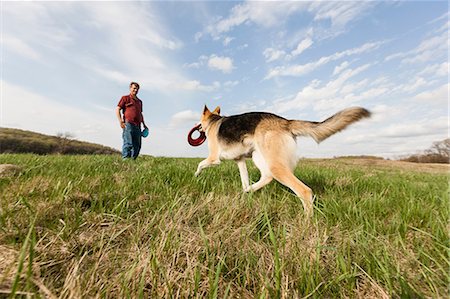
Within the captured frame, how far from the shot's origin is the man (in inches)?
375

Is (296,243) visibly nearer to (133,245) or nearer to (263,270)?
(263,270)

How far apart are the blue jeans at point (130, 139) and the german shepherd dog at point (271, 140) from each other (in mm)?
5678

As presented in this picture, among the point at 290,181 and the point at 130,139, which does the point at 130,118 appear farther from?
the point at 290,181

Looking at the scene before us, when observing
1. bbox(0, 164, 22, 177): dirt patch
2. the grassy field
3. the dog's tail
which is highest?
the dog's tail

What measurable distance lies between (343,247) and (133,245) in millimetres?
1547

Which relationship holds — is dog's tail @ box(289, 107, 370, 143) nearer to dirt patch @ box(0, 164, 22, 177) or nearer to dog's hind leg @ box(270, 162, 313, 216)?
dog's hind leg @ box(270, 162, 313, 216)

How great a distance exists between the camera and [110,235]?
69.3 inches

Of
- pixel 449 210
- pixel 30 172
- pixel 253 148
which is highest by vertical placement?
pixel 253 148

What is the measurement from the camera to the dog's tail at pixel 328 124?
11.4ft

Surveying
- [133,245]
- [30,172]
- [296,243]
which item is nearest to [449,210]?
[296,243]

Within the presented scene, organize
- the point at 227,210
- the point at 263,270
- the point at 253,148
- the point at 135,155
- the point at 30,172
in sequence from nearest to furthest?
1. the point at 263,270
2. the point at 227,210
3. the point at 30,172
4. the point at 253,148
5. the point at 135,155

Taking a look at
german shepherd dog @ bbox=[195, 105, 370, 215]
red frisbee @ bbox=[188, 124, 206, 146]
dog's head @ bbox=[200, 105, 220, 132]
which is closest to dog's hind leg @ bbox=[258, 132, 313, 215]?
german shepherd dog @ bbox=[195, 105, 370, 215]

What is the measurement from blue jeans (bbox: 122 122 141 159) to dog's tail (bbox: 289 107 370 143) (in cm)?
750

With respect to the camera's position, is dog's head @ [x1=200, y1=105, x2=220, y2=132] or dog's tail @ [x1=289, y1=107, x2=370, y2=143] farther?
dog's head @ [x1=200, y1=105, x2=220, y2=132]
